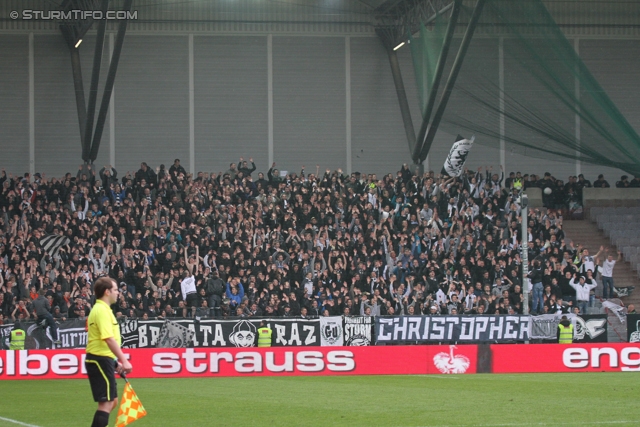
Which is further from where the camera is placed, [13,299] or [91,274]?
[91,274]

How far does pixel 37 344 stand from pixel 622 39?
2861 centimetres

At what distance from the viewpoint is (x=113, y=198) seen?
3291cm

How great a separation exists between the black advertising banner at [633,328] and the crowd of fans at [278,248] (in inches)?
74.9

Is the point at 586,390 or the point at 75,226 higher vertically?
the point at 75,226

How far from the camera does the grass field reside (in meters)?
13.5

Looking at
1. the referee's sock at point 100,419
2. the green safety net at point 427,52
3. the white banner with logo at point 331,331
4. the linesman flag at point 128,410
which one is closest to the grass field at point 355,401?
the linesman flag at point 128,410

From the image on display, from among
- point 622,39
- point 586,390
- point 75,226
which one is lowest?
point 586,390

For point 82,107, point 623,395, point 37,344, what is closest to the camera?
point 623,395

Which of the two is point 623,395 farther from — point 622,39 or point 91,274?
point 622,39

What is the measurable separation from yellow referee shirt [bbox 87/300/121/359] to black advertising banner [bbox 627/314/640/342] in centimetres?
2179

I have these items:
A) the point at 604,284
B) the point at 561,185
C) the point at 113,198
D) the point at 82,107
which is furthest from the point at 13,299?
the point at 561,185

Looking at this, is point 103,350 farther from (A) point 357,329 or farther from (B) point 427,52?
(B) point 427,52

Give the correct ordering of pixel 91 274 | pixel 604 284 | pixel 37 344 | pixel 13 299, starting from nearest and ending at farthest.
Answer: pixel 37 344, pixel 13 299, pixel 91 274, pixel 604 284

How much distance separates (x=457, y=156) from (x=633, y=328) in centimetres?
921
